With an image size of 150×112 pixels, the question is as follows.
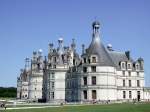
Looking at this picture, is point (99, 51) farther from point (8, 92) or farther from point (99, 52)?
point (8, 92)

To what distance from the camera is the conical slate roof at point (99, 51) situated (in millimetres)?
72812

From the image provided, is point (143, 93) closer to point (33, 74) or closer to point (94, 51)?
point (94, 51)

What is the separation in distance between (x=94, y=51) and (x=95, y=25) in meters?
6.58

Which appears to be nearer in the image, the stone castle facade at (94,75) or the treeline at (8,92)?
the stone castle facade at (94,75)

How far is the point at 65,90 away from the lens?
81.3 m

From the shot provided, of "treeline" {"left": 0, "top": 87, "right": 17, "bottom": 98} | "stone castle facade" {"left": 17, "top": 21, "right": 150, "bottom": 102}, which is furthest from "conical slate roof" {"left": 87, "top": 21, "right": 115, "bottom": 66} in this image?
"treeline" {"left": 0, "top": 87, "right": 17, "bottom": 98}

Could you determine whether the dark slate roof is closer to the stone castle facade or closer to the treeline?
the stone castle facade

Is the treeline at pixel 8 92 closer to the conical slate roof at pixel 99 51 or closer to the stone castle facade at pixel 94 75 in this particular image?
the stone castle facade at pixel 94 75

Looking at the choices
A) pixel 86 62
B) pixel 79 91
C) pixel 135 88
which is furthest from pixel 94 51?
pixel 135 88

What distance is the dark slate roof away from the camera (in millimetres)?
72812

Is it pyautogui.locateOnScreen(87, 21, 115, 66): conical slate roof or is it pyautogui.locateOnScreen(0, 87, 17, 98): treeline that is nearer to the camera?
pyautogui.locateOnScreen(87, 21, 115, 66): conical slate roof

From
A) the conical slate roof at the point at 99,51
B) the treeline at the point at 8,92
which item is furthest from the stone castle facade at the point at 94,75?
the treeline at the point at 8,92

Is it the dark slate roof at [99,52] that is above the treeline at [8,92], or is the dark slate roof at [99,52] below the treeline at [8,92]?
above

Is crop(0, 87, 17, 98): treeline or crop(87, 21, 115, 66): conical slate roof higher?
crop(87, 21, 115, 66): conical slate roof
